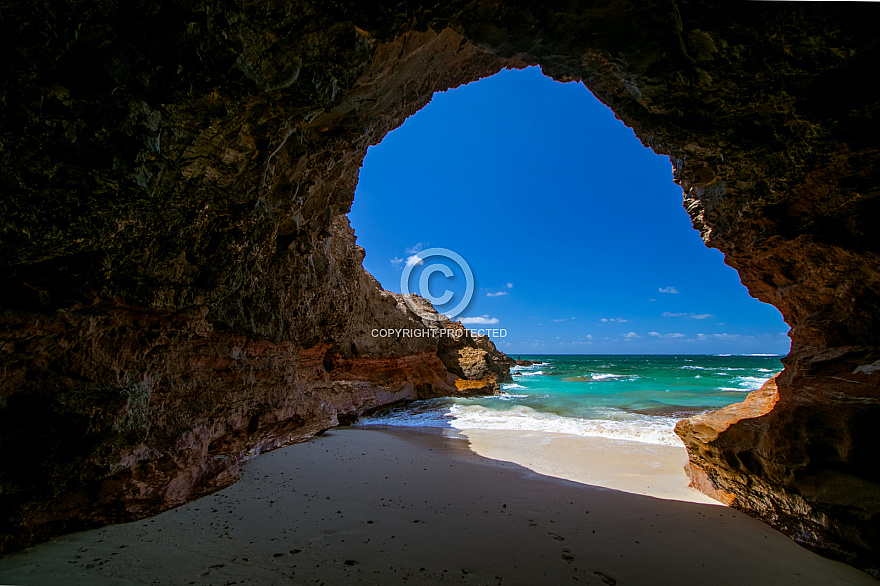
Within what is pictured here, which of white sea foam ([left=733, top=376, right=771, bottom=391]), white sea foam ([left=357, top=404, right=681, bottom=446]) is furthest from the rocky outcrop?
white sea foam ([left=733, top=376, right=771, bottom=391])

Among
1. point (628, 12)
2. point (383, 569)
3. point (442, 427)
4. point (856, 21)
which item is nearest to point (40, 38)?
point (628, 12)

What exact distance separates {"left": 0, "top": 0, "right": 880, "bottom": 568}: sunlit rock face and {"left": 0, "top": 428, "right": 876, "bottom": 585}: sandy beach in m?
0.51

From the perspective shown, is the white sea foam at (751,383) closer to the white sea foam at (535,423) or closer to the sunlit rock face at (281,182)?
the white sea foam at (535,423)

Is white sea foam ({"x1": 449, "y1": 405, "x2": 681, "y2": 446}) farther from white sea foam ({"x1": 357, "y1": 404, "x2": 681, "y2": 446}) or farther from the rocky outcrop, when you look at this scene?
the rocky outcrop

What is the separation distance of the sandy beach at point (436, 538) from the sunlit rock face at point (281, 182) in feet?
1.66

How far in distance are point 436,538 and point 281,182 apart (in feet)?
14.9

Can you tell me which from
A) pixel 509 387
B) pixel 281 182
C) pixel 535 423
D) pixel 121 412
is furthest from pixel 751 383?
pixel 121 412

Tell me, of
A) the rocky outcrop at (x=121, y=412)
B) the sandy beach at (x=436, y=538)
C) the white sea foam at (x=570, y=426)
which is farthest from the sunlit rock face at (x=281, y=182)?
the white sea foam at (x=570, y=426)

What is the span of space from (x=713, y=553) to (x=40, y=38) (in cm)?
657

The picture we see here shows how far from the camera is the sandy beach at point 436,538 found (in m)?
2.81

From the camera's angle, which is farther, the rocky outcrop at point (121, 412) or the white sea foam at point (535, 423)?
the white sea foam at point (535, 423)

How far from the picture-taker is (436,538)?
3.37 meters

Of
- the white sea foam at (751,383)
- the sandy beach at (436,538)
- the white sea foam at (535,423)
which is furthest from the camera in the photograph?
the white sea foam at (751,383)

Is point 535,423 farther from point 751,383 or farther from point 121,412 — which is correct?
point 751,383
